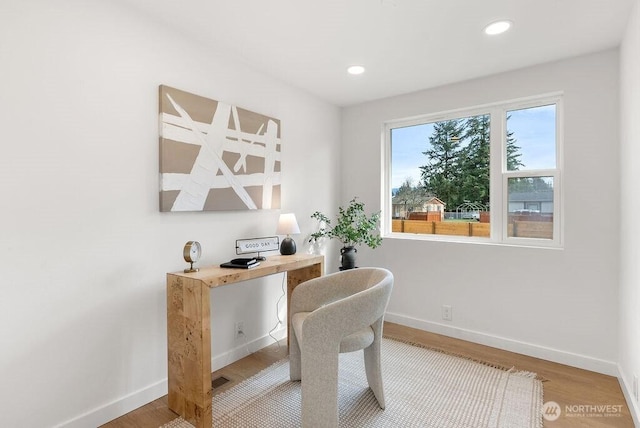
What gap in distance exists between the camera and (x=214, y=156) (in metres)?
2.39

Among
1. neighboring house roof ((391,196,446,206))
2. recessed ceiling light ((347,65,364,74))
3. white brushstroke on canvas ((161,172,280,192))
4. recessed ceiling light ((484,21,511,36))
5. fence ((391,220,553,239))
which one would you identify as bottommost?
fence ((391,220,553,239))

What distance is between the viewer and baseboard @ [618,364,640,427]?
1.83m

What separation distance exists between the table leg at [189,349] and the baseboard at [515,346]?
2157 mm

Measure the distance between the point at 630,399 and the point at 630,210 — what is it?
1146 mm

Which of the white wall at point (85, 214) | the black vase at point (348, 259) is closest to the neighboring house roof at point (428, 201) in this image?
the black vase at point (348, 259)

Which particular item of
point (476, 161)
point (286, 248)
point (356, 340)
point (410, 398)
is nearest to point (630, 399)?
point (410, 398)

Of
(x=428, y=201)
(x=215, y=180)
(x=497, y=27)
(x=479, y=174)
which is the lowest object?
(x=428, y=201)

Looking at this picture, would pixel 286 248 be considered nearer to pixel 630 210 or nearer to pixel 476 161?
pixel 476 161

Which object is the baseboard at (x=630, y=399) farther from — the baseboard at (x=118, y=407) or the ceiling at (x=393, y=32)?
the baseboard at (x=118, y=407)

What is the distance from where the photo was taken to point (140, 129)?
2.02 m

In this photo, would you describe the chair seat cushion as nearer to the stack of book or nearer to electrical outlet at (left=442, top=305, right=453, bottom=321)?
the stack of book

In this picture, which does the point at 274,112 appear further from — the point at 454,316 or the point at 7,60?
the point at 454,316

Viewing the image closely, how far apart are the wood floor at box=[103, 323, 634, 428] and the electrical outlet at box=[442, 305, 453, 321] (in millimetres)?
181

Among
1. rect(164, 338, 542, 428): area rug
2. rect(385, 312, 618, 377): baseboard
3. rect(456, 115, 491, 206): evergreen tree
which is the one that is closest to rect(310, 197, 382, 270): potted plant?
rect(385, 312, 618, 377): baseboard
